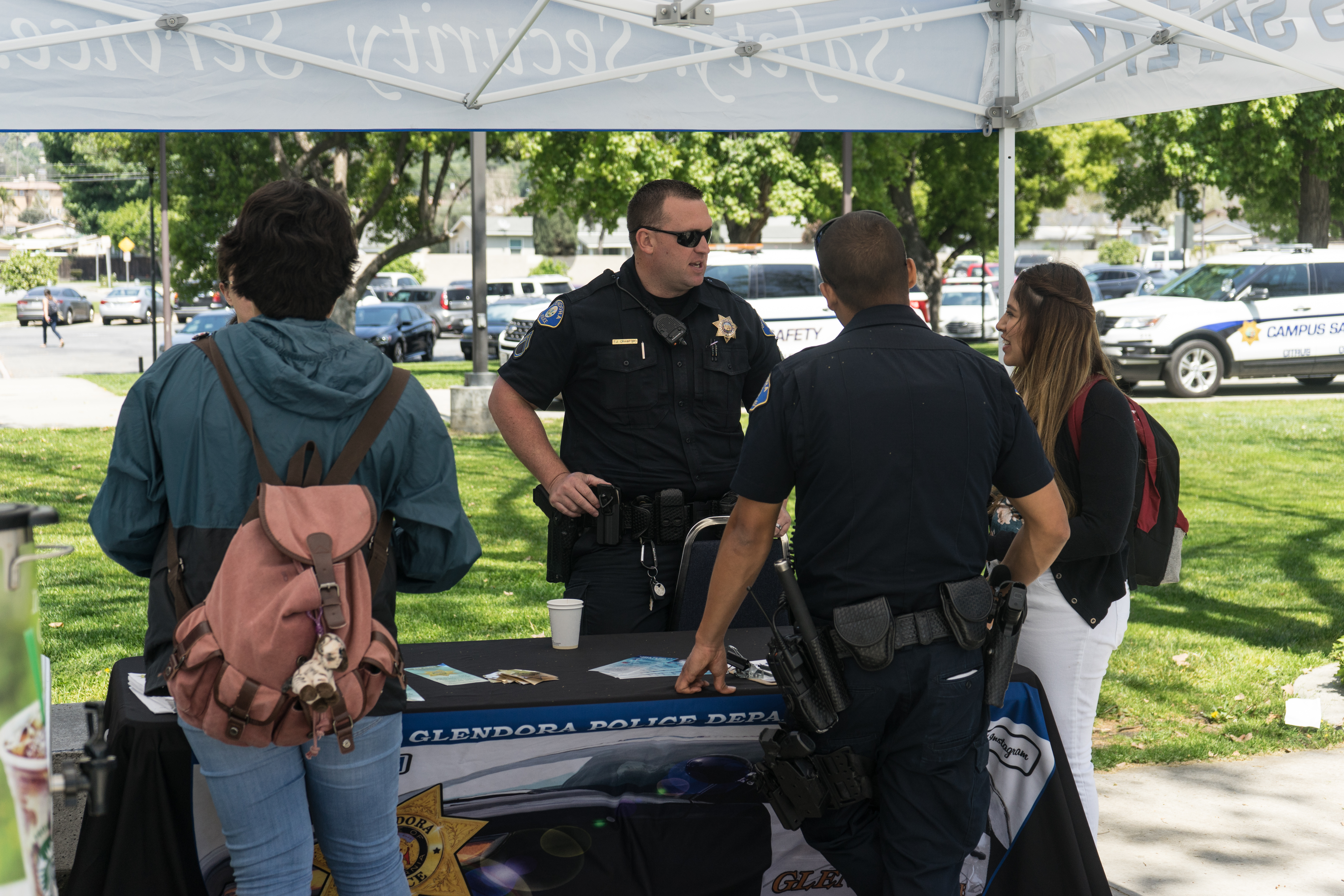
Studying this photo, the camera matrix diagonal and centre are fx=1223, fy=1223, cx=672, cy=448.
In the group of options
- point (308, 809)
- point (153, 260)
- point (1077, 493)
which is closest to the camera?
point (308, 809)

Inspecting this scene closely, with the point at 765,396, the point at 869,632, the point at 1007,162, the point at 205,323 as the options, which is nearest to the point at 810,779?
the point at 869,632

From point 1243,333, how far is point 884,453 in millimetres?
16425

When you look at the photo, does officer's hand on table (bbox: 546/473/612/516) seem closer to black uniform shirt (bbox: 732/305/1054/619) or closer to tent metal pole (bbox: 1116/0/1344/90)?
black uniform shirt (bbox: 732/305/1054/619)

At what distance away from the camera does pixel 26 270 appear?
64.1 metres

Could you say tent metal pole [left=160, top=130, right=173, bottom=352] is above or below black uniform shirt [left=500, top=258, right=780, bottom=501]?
above

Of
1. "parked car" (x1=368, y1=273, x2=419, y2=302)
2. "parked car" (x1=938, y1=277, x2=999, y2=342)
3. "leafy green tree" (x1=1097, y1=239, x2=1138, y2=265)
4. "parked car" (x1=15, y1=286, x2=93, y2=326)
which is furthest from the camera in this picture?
"leafy green tree" (x1=1097, y1=239, x2=1138, y2=265)

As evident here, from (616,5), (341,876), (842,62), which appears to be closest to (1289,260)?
(842,62)

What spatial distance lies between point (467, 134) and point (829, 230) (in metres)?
19.1

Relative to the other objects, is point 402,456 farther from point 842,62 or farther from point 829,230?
point 842,62

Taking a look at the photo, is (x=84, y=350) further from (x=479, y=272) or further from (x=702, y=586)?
(x=702, y=586)

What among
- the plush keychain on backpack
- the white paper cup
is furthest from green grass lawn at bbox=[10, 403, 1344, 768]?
the plush keychain on backpack

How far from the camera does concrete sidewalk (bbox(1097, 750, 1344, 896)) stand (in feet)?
12.6

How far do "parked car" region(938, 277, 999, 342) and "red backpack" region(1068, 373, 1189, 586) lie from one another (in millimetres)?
26561

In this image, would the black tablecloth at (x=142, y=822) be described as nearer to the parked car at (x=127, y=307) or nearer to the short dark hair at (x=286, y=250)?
the short dark hair at (x=286, y=250)
